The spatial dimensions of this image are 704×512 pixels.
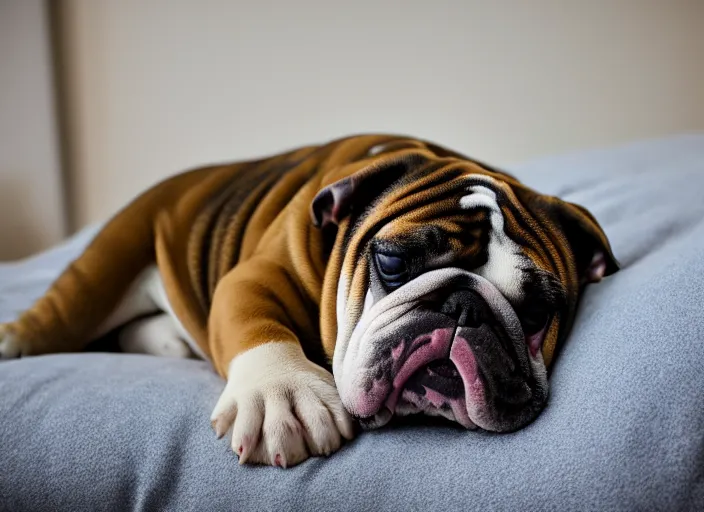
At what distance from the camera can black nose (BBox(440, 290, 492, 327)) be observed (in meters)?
0.91

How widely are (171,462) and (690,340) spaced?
718 mm

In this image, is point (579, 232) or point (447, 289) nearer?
point (447, 289)

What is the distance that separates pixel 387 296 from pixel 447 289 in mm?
88

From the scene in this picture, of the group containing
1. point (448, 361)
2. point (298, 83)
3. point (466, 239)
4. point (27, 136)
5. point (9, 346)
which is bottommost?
point (27, 136)

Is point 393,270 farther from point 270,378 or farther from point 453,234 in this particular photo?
point 270,378

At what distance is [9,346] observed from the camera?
1.45 metres

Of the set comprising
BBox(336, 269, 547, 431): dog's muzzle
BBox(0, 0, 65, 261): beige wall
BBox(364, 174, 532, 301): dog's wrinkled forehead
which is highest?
BBox(364, 174, 532, 301): dog's wrinkled forehead

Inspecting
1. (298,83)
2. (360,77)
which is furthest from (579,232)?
(298,83)

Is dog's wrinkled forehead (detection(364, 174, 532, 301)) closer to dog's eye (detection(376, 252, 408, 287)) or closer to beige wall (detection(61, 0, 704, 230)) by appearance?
dog's eye (detection(376, 252, 408, 287))

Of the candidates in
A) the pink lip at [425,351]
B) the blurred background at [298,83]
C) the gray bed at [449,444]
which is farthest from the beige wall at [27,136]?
the pink lip at [425,351]

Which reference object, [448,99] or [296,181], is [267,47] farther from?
[296,181]

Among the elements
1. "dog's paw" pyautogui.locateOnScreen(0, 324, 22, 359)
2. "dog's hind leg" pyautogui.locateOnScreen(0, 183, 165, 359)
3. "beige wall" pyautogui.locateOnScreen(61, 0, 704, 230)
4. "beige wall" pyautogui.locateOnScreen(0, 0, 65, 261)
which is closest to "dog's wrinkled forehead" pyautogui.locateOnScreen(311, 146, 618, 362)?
"dog's hind leg" pyautogui.locateOnScreen(0, 183, 165, 359)

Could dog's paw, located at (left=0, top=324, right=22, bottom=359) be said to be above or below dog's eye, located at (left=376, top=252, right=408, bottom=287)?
below

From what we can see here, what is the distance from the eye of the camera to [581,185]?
177 centimetres
